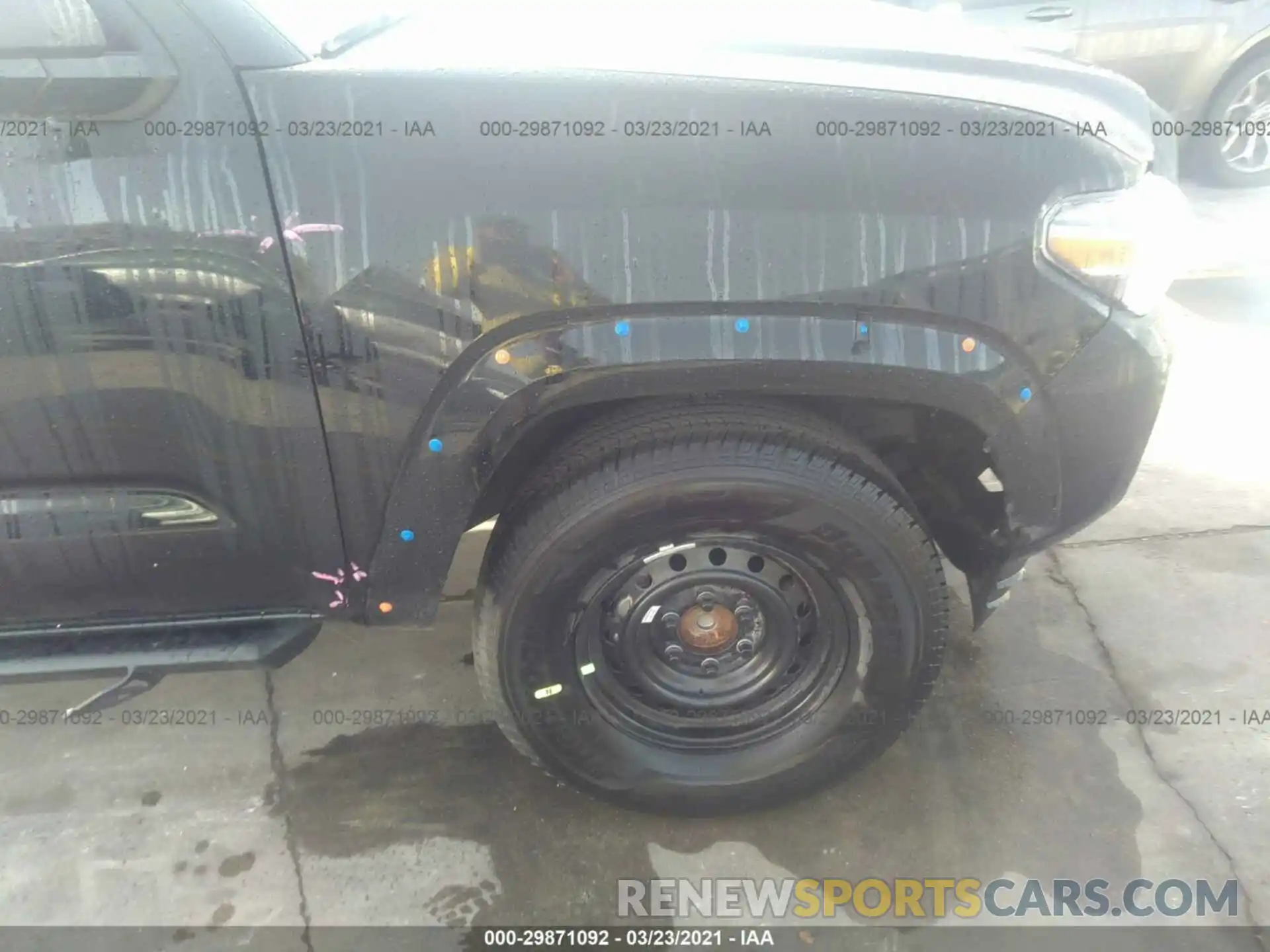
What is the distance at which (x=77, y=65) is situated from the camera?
160 cm

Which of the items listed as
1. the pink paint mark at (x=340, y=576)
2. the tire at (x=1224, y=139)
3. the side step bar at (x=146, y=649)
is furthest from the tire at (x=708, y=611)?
the tire at (x=1224, y=139)

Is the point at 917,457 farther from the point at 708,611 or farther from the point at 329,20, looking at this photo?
the point at 329,20

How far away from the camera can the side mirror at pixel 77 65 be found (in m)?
1.59

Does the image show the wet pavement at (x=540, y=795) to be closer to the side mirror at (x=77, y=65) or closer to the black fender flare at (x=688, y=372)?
the black fender flare at (x=688, y=372)

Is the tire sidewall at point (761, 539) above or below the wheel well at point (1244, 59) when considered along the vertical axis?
below

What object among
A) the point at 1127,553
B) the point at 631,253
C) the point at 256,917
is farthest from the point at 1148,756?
the point at 256,917

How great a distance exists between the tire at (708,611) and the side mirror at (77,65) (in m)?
0.97

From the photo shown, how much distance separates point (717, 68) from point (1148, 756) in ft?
6.34

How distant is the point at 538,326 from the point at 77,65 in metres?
0.88

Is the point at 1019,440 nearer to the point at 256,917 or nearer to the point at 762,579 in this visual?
the point at 762,579

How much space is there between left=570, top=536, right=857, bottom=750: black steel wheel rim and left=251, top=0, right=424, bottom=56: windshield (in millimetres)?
1129

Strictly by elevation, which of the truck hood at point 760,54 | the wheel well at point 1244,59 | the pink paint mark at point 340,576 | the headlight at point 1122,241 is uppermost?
the truck hood at point 760,54

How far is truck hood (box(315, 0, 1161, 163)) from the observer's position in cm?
175

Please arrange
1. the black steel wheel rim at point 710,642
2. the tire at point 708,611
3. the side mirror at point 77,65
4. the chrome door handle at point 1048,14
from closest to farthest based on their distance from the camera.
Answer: the side mirror at point 77,65, the tire at point 708,611, the black steel wheel rim at point 710,642, the chrome door handle at point 1048,14
